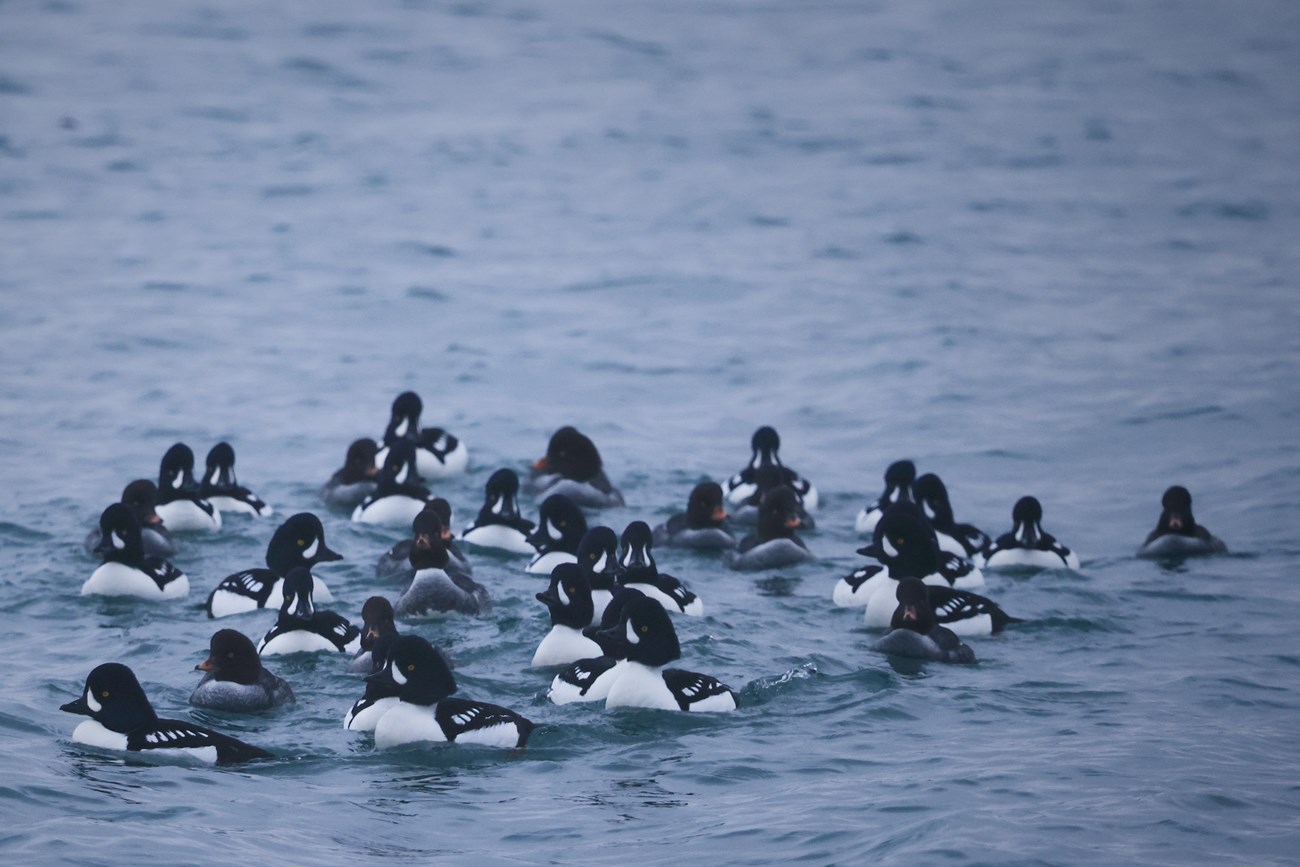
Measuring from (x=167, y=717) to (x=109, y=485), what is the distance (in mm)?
7493

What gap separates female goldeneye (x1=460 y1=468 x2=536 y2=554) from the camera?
1823 cm

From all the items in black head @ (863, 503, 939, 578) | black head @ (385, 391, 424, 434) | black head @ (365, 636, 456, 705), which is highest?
black head @ (385, 391, 424, 434)


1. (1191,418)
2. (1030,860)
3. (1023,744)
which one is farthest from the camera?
(1191,418)

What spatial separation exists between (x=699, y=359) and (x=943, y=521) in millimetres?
8496

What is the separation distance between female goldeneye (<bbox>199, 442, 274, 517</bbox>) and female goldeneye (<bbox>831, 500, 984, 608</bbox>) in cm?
605

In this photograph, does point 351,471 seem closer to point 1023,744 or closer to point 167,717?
point 167,717

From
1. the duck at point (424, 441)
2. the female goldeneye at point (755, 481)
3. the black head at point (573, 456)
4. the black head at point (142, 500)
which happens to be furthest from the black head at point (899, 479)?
the black head at point (142, 500)

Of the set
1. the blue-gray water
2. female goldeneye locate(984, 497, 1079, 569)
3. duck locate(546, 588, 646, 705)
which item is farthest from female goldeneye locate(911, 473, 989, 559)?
duck locate(546, 588, 646, 705)

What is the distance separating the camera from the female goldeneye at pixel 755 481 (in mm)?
19859

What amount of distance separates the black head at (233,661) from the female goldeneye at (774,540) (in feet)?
18.8

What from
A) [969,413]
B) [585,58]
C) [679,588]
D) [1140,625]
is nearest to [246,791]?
[679,588]

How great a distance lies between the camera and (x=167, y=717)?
13.5 metres

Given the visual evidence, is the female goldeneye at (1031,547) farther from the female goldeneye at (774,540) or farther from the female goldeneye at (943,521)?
the female goldeneye at (774,540)

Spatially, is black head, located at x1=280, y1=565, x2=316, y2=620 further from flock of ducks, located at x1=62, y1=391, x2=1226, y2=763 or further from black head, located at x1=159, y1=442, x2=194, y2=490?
black head, located at x1=159, y1=442, x2=194, y2=490
